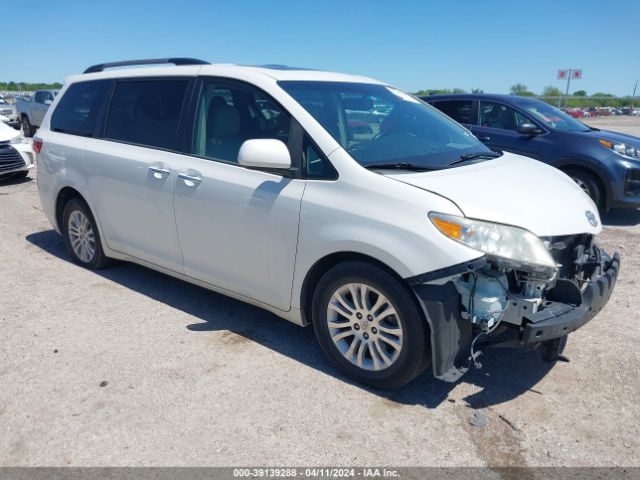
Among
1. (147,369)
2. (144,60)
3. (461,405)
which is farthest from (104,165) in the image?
(461,405)

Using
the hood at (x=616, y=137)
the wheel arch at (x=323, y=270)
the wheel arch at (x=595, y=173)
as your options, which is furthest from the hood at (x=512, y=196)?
the hood at (x=616, y=137)

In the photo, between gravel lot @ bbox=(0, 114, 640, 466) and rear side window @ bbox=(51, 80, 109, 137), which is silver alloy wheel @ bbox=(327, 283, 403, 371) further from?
rear side window @ bbox=(51, 80, 109, 137)

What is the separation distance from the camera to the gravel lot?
9.13 feet

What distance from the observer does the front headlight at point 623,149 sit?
725cm

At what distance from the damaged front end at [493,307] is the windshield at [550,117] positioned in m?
5.38

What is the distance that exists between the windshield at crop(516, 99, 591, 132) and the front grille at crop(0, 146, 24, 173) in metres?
8.64

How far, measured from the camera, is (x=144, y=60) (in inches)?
199

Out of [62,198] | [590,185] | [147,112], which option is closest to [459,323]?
[147,112]

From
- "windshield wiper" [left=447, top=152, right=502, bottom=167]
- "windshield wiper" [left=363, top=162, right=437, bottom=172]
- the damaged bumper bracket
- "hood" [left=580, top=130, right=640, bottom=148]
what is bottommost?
the damaged bumper bracket

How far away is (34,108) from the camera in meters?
19.0

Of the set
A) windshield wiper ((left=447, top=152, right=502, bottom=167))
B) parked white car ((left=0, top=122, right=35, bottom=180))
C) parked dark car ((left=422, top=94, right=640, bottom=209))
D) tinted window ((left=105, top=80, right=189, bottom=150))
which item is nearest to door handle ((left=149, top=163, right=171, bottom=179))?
tinted window ((left=105, top=80, right=189, bottom=150))

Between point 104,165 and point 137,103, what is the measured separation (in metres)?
0.61

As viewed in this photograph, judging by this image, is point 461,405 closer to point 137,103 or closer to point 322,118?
point 322,118

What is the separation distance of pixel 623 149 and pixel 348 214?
5.75 metres
